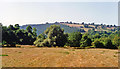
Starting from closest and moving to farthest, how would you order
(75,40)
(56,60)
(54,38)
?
(56,60)
(54,38)
(75,40)

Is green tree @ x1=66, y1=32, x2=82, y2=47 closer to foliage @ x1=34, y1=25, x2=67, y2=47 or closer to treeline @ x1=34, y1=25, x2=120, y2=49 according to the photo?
treeline @ x1=34, y1=25, x2=120, y2=49

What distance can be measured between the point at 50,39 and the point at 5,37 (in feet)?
60.4

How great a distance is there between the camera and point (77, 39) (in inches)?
2557

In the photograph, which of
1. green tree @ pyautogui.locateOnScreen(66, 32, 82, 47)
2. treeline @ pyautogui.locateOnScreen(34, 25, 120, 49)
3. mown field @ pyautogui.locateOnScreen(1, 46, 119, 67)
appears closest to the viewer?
mown field @ pyautogui.locateOnScreen(1, 46, 119, 67)

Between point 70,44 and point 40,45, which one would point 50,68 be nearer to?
point 40,45

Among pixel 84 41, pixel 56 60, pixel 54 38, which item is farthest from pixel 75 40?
pixel 56 60

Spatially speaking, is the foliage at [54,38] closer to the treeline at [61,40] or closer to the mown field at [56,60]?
the treeline at [61,40]

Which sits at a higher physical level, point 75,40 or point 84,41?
point 75,40

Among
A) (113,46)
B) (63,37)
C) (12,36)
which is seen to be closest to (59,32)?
(63,37)

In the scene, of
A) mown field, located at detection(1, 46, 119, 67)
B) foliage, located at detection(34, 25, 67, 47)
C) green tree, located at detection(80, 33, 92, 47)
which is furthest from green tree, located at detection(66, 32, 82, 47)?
mown field, located at detection(1, 46, 119, 67)

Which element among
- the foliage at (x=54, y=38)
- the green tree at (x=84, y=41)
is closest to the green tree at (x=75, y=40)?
the green tree at (x=84, y=41)

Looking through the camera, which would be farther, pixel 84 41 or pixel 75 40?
pixel 84 41

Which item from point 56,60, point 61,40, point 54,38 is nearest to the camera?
point 56,60

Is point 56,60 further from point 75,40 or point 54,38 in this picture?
point 75,40
